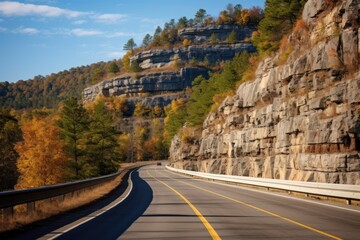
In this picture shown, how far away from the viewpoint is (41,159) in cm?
4456

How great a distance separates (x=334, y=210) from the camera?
1404cm

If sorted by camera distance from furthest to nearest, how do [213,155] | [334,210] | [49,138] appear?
[213,155] → [49,138] → [334,210]

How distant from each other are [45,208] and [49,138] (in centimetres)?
3273

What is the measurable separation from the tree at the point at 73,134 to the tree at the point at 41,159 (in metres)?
1.13

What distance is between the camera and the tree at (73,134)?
46344 mm

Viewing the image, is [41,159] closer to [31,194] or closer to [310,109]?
[310,109]

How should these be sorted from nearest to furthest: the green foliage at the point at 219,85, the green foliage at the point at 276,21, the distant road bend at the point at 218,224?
the distant road bend at the point at 218,224
the green foliage at the point at 276,21
the green foliage at the point at 219,85

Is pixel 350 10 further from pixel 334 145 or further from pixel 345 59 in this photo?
pixel 334 145

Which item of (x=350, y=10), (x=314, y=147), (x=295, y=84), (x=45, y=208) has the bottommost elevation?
(x=45, y=208)

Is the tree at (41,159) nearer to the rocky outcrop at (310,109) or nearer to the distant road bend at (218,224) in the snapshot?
the rocky outcrop at (310,109)

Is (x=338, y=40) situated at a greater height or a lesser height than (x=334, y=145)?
greater

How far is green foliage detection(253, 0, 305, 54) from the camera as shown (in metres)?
45.9

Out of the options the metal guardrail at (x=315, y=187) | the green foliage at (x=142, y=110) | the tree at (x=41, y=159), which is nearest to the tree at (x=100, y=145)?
the tree at (x=41, y=159)

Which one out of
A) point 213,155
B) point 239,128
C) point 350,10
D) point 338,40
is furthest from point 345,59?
point 213,155
